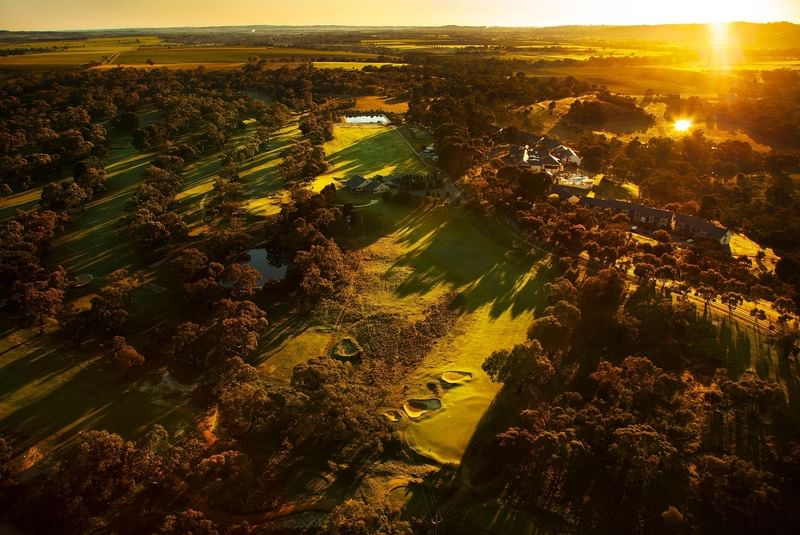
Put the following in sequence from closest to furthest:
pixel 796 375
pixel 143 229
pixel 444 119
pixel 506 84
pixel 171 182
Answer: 1. pixel 796 375
2. pixel 143 229
3. pixel 171 182
4. pixel 444 119
5. pixel 506 84

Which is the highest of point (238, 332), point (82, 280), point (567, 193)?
point (567, 193)

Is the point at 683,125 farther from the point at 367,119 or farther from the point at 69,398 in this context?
the point at 69,398

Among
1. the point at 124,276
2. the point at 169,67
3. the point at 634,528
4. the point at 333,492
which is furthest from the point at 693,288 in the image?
the point at 169,67

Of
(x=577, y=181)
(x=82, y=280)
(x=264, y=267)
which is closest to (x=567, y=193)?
(x=577, y=181)

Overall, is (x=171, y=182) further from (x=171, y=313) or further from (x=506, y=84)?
(x=506, y=84)

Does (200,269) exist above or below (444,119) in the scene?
below

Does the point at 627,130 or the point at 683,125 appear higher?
the point at 683,125

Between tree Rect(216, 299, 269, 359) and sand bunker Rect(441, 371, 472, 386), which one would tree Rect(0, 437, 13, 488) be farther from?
sand bunker Rect(441, 371, 472, 386)
